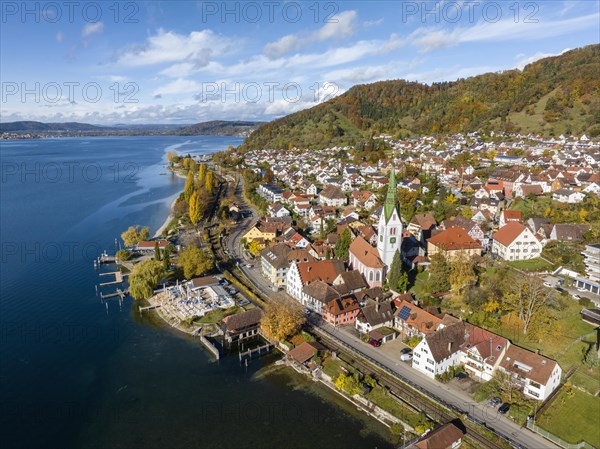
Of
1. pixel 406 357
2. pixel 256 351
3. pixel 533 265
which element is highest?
pixel 533 265

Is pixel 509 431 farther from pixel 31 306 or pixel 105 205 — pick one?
pixel 105 205

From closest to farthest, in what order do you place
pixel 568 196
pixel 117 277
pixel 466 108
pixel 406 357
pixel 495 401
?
pixel 495 401 → pixel 406 357 → pixel 117 277 → pixel 568 196 → pixel 466 108

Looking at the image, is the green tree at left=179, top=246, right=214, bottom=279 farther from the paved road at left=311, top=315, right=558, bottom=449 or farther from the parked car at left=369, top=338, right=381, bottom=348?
the parked car at left=369, top=338, right=381, bottom=348

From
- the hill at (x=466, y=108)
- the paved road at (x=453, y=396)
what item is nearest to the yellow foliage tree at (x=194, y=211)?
the paved road at (x=453, y=396)

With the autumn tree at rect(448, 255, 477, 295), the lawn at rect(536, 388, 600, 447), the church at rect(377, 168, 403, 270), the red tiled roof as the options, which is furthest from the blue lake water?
the red tiled roof

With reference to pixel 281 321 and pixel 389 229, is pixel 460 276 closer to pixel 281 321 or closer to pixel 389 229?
pixel 389 229

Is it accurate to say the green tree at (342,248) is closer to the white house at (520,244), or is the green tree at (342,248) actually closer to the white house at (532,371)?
the white house at (520,244)

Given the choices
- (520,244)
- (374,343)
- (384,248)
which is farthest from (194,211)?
(520,244)
